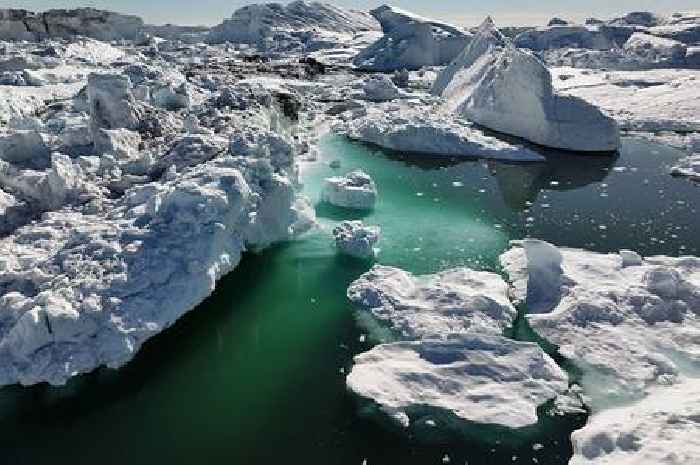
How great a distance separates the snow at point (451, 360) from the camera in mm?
7129

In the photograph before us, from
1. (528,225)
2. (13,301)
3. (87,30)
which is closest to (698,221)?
(528,225)

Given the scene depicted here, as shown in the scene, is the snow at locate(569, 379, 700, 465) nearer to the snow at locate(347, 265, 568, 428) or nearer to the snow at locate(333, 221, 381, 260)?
the snow at locate(347, 265, 568, 428)

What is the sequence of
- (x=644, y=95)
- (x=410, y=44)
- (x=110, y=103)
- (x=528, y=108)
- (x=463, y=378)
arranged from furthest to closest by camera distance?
(x=410, y=44)
(x=644, y=95)
(x=528, y=108)
(x=110, y=103)
(x=463, y=378)

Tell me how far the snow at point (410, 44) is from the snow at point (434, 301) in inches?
1331

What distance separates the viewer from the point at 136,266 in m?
8.75

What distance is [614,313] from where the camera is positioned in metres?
9.00

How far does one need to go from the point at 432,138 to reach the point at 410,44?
23.7 m

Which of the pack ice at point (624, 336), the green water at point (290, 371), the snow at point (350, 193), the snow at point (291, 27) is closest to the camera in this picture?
the pack ice at point (624, 336)

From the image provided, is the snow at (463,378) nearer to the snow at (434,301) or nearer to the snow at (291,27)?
the snow at (434,301)

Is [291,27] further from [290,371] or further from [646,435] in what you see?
[646,435]

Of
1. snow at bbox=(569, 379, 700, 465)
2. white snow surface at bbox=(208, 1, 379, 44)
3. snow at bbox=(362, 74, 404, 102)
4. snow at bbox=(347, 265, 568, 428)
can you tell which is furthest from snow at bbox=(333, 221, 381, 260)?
white snow surface at bbox=(208, 1, 379, 44)

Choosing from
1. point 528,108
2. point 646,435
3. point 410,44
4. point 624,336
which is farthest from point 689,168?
point 410,44

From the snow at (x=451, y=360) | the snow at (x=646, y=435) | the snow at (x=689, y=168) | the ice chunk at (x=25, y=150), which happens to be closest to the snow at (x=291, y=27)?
the snow at (x=689, y=168)

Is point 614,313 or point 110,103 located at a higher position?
point 110,103
